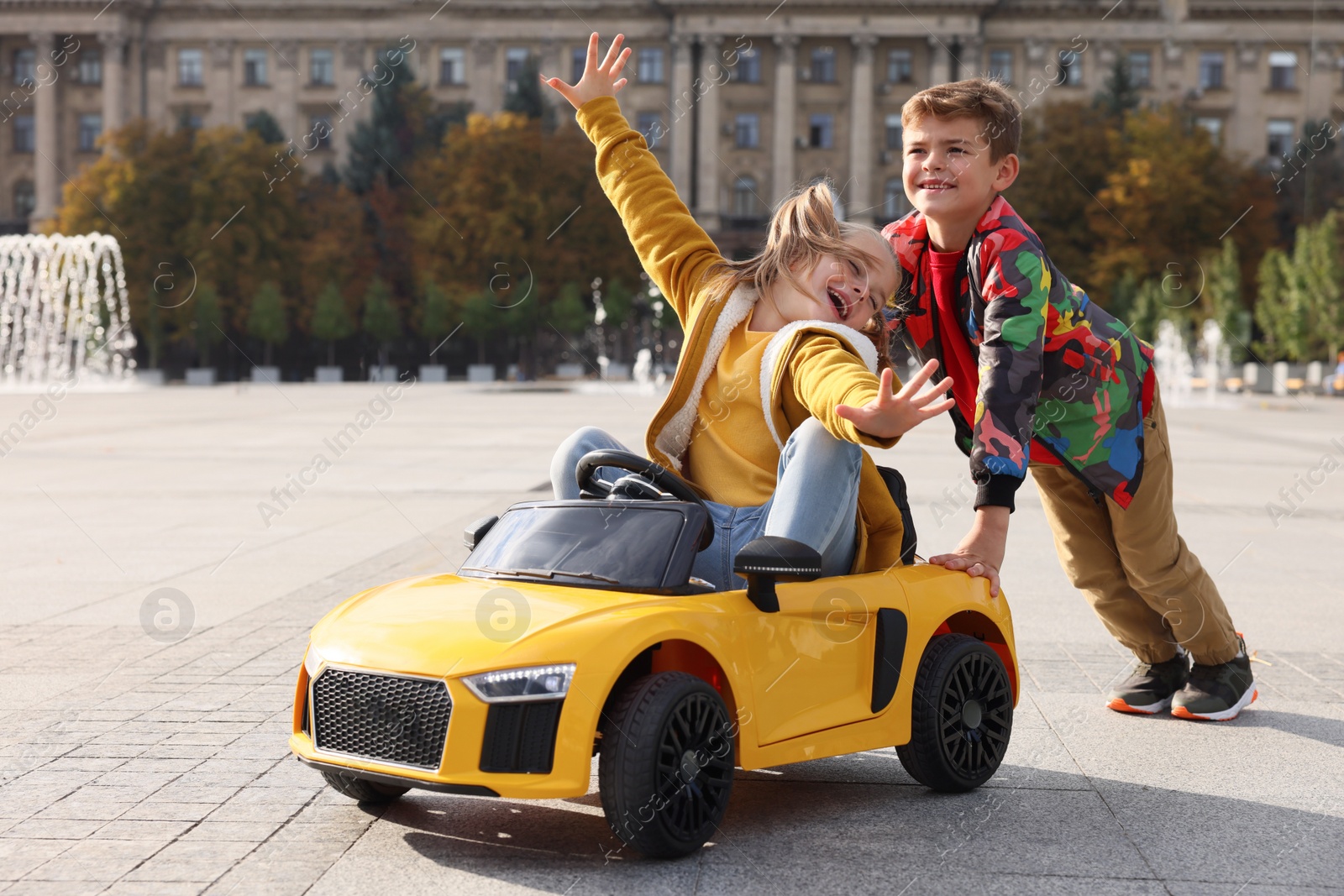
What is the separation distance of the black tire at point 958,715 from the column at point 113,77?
8721 centimetres

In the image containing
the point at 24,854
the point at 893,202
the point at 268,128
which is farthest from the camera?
the point at 893,202

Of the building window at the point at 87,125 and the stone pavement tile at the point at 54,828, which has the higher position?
the building window at the point at 87,125

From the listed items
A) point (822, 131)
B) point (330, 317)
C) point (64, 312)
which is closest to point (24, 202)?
point (330, 317)

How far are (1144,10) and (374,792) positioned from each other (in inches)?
3451

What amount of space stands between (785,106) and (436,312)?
2780cm

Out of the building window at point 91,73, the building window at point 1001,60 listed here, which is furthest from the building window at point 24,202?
the building window at point 1001,60

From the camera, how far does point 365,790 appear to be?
14.0 feet

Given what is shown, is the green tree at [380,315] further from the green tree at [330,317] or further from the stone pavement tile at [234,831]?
the stone pavement tile at [234,831]

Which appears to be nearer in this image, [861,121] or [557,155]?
[557,155]

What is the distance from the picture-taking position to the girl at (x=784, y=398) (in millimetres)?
4164

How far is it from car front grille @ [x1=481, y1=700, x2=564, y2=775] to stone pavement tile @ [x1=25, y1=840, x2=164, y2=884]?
0.95m

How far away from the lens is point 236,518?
12219 mm

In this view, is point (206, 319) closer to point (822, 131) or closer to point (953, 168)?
point (822, 131)

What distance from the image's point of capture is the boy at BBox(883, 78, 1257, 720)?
4.61 meters
